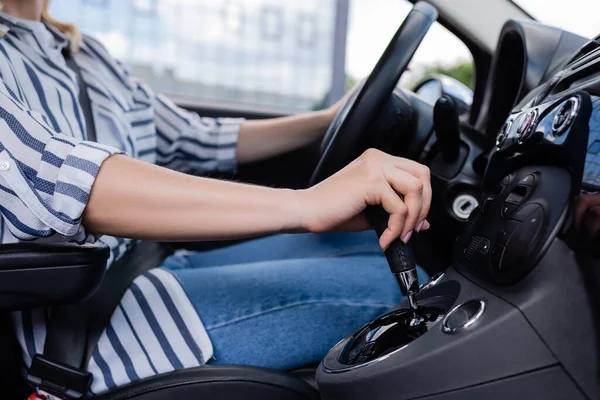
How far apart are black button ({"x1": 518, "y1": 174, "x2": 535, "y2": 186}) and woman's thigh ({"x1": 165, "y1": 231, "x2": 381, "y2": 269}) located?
1.39 feet

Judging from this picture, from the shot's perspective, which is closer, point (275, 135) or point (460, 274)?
point (460, 274)

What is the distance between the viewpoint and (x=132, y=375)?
2.28 ft

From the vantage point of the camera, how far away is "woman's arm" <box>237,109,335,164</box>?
3.81 ft

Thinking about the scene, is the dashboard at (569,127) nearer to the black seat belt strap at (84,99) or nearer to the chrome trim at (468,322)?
the chrome trim at (468,322)

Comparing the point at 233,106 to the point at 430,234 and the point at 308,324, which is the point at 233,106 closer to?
the point at 430,234

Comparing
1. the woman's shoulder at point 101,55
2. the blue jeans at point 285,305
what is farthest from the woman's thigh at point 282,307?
the woman's shoulder at point 101,55

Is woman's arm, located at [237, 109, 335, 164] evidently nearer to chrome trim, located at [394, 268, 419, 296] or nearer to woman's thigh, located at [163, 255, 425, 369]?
woman's thigh, located at [163, 255, 425, 369]

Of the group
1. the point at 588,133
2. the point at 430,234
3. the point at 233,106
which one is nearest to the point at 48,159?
the point at 588,133

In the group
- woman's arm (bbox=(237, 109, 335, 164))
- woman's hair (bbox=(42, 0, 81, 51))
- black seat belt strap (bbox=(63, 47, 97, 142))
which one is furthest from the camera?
woman's arm (bbox=(237, 109, 335, 164))

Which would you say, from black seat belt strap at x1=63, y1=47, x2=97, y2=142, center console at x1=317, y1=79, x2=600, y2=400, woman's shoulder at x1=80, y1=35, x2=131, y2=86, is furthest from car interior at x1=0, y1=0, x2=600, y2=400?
woman's shoulder at x1=80, y1=35, x2=131, y2=86

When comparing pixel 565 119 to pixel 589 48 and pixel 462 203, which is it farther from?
pixel 462 203

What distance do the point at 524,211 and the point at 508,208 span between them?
0.03m

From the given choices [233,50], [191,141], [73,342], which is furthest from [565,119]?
[233,50]

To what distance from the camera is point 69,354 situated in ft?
2.26
